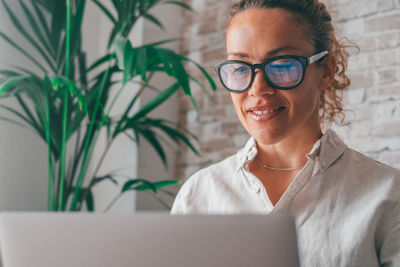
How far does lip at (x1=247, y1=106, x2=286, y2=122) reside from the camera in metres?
1.15

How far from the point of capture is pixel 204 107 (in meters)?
2.45

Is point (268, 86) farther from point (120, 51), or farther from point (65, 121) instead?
point (65, 121)

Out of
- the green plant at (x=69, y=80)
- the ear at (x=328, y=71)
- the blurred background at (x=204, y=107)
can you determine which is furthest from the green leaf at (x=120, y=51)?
the ear at (x=328, y=71)

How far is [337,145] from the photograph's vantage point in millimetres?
1184

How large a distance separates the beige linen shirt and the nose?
0.58ft

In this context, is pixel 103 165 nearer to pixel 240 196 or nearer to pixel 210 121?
pixel 210 121

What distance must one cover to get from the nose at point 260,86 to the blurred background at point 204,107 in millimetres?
441

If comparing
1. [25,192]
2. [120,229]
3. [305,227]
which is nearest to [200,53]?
[25,192]

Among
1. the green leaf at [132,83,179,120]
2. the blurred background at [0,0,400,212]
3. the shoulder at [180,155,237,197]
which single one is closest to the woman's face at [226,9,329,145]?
the shoulder at [180,155,237,197]

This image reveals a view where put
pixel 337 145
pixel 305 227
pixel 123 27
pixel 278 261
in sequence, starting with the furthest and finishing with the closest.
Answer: pixel 123 27
pixel 337 145
pixel 305 227
pixel 278 261

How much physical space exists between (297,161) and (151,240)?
2.13 feet

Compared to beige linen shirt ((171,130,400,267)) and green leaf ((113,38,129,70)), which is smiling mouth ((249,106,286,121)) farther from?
green leaf ((113,38,129,70))

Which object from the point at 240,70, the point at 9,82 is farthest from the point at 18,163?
the point at 240,70

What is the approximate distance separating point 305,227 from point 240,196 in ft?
0.65
